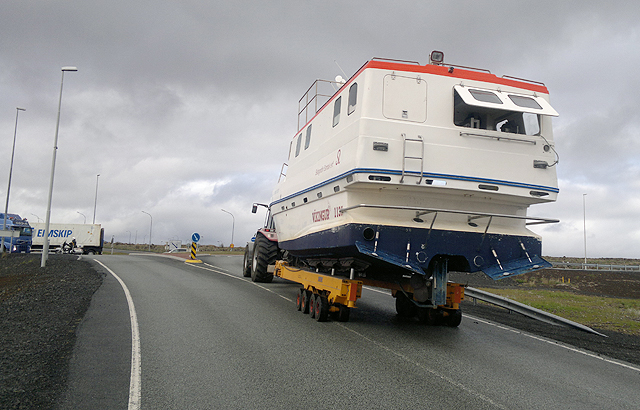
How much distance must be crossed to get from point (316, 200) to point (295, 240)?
1820mm

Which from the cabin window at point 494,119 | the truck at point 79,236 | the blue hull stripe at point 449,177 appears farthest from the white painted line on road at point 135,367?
the truck at point 79,236

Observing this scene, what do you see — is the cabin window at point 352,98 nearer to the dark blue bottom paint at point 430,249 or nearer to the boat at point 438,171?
the boat at point 438,171

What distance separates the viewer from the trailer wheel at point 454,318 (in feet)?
29.8

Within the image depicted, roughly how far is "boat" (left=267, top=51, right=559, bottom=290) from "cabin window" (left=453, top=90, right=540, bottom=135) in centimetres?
2

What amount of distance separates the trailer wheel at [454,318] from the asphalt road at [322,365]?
0.28 m

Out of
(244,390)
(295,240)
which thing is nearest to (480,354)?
(244,390)

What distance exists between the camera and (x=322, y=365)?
19.7 ft

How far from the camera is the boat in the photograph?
7.24 meters

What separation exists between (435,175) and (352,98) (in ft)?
6.99

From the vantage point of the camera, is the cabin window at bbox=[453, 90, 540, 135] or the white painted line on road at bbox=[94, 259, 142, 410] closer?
the white painted line on road at bbox=[94, 259, 142, 410]

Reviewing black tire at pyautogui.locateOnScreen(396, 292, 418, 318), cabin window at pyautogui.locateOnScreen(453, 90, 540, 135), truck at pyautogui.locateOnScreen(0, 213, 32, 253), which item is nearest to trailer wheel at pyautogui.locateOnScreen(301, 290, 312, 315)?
black tire at pyautogui.locateOnScreen(396, 292, 418, 318)

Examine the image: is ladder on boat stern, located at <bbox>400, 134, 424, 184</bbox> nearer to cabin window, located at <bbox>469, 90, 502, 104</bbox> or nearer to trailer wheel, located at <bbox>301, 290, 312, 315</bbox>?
cabin window, located at <bbox>469, 90, 502, 104</bbox>

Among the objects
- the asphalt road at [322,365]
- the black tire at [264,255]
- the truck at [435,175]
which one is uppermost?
the truck at [435,175]

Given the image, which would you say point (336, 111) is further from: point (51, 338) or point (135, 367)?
point (51, 338)
